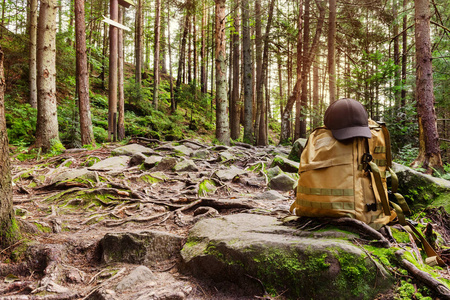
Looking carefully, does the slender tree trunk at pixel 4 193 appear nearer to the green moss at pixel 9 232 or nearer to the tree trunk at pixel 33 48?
the green moss at pixel 9 232

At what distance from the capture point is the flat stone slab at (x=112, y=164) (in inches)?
233

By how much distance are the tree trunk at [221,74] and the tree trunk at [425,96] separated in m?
6.29

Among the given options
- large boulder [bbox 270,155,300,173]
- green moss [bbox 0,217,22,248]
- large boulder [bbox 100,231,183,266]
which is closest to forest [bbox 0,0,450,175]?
large boulder [bbox 270,155,300,173]

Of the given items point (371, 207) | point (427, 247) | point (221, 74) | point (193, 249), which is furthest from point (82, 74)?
point (427, 247)

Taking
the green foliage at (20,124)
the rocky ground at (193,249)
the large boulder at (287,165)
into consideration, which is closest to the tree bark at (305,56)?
the large boulder at (287,165)

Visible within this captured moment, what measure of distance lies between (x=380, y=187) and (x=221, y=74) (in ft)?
29.7

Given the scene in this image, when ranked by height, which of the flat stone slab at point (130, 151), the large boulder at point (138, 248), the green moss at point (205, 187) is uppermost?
the flat stone slab at point (130, 151)

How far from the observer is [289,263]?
2.04 metres

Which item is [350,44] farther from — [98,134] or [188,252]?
[188,252]

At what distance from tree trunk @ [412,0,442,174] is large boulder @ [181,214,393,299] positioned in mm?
6053

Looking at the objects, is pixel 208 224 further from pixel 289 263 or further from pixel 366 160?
pixel 366 160

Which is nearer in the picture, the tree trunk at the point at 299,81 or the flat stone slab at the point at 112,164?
the flat stone slab at the point at 112,164

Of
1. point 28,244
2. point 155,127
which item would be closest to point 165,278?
point 28,244

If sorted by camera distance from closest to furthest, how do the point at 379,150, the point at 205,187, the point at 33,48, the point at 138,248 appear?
the point at 379,150
the point at 138,248
the point at 205,187
the point at 33,48
